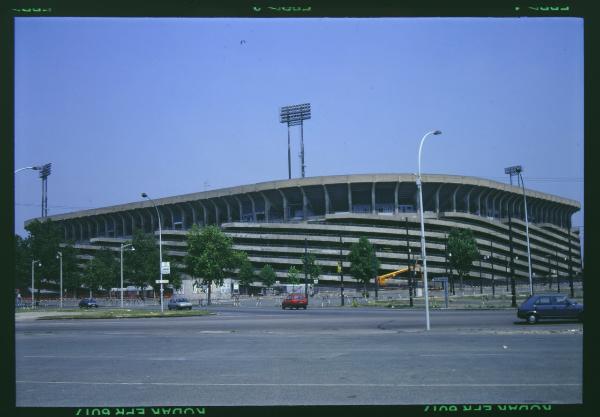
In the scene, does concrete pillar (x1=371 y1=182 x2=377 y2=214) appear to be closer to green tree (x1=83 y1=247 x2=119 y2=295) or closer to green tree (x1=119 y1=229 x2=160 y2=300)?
green tree (x1=119 y1=229 x2=160 y2=300)

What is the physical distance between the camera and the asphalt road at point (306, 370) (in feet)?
27.3

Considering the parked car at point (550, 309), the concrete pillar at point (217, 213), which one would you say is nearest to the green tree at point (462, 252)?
the parked car at point (550, 309)

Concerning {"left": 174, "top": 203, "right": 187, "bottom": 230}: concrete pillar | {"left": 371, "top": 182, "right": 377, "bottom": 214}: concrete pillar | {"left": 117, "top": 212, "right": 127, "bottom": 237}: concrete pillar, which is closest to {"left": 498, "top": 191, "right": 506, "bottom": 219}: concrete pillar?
{"left": 371, "top": 182, "right": 377, "bottom": 214}: concrete pillar

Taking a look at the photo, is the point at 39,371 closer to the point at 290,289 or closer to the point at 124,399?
the point at 124,399

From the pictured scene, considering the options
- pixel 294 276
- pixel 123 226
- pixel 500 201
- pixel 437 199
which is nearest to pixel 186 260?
pixel 123 226

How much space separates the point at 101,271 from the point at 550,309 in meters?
58.3

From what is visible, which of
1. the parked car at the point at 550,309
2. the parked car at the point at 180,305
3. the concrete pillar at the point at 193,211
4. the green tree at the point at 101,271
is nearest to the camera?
the parked car at the point at 550,309

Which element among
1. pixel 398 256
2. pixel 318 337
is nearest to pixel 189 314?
pixel 318 337

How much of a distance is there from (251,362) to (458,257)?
167 ft

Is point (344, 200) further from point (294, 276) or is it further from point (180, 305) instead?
point (180, 305)

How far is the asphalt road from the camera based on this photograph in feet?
27.3

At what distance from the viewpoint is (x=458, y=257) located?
61.7 m

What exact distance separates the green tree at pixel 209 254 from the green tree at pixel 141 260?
27.0 feet

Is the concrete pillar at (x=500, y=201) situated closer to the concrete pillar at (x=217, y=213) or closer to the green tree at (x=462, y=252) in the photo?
the green tree at (x=462, y=252)
